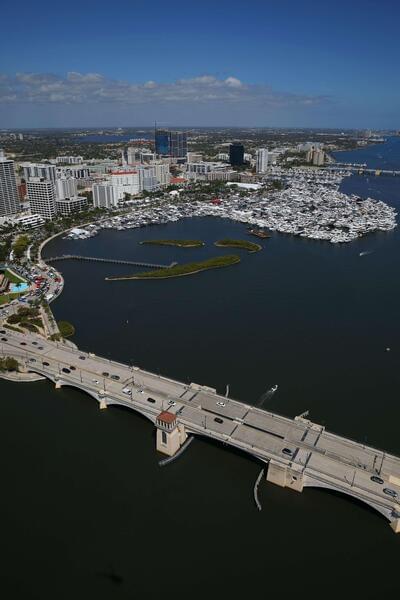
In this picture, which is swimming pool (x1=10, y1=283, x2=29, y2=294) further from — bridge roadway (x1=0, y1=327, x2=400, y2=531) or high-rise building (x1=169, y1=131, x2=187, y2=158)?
high-rise building (x1=169, y1=131, x2=187, y2=158)

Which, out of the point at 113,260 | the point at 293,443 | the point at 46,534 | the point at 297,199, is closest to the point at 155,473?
the point at 46,534

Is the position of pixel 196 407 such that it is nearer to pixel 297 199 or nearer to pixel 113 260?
pixel 113 260

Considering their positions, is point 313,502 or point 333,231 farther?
point 333,231

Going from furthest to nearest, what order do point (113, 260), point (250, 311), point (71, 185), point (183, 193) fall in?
point (183, 193)
point (71, 185)
point (113, 260)
point (250, 311)

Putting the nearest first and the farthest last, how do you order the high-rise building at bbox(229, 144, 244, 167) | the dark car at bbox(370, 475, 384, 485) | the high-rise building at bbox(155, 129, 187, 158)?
the dark car at bbox(370, 475, 384, 485)
the high-rise building at bbox(229, 144, 244, 167)
the high-rise building at bbox(155, 129, 187, 158)

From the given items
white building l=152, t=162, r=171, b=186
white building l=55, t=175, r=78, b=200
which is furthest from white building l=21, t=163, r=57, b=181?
white building l=152, t=162, r=171, b=186

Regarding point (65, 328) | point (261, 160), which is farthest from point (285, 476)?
point (261, 160)
